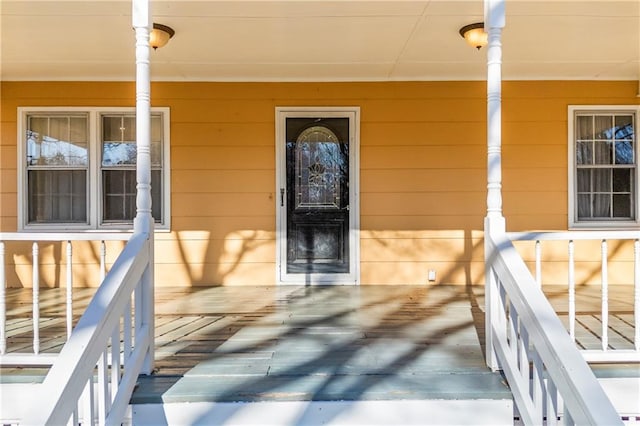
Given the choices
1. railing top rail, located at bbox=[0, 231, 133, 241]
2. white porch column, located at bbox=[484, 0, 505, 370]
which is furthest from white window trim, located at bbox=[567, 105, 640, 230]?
railing top rail, located at bbox=[0, 231, 133, 241]

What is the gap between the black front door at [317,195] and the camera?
183 inches

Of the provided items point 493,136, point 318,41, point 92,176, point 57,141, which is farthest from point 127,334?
point 57,141

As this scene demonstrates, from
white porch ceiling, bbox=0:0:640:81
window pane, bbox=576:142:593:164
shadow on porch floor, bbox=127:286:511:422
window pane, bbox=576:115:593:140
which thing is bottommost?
shadow on porch floor, bbox=127:286:511:422

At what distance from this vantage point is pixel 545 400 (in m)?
1.93

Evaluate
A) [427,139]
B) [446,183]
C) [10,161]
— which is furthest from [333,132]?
[10,161]

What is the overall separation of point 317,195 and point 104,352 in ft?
10.1

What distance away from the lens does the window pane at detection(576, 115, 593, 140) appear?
4.69m

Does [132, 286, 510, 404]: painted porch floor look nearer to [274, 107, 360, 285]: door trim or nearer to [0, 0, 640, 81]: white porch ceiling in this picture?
[274, 107, 360, 285]: door trim

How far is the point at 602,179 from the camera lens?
469 cm

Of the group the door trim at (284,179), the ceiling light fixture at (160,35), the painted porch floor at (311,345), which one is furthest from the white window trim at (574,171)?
the ceiling light fixture at (160,35)

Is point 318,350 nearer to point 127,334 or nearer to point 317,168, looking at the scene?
point 127,334

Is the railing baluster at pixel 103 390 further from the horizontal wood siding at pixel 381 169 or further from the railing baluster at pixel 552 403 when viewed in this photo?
the horizontal wood siding at pixel 381 169

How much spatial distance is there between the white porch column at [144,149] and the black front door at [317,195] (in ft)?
7.83

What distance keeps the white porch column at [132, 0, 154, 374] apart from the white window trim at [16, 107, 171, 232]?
2366 millimetres
